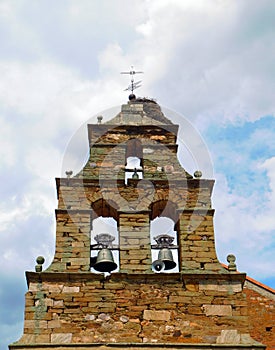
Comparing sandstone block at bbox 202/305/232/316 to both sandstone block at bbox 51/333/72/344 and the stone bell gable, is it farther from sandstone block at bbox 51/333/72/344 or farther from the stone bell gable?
sandstone block at bbox 51/333/72/344

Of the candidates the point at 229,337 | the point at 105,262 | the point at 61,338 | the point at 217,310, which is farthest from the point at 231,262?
the point at 61,338

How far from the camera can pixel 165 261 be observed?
1057cm

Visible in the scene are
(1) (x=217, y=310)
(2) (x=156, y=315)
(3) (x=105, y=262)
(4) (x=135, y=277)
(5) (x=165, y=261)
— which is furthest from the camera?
(5) (x=165, y=261)

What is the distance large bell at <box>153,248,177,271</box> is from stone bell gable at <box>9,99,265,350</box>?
0.7 inches

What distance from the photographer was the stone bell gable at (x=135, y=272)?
379 inches

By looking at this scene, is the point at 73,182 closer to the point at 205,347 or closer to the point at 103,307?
the point at 103,307

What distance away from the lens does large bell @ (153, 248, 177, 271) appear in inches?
416

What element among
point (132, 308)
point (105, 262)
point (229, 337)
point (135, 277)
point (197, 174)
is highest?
point (197, 174)

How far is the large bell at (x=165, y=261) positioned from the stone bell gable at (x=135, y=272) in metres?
0.02

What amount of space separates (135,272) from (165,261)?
0.66 m

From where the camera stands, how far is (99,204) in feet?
36.4

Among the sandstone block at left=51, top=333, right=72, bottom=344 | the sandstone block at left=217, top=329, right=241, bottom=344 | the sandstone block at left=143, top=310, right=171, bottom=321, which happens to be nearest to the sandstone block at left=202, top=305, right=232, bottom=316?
the sandstone block at left=217, top=329, right=241, bottom=344

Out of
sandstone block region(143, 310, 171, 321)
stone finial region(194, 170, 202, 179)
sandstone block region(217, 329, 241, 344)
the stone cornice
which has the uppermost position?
stone finial region(194, 170, 202, 179)

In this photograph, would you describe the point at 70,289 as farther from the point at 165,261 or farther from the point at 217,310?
the point at 217,310
